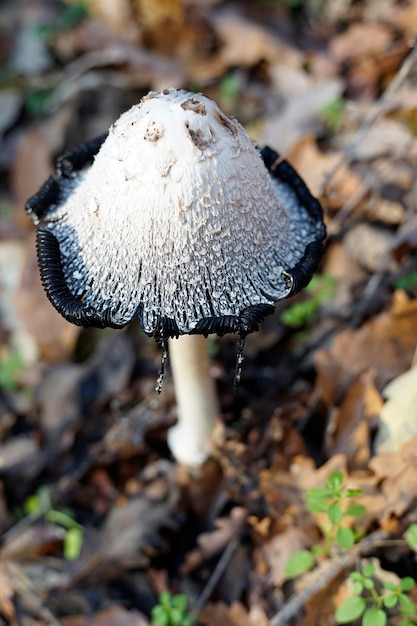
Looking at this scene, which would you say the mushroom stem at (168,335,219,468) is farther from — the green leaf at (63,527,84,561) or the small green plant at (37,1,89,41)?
the small green plant at (37,1,89,41)

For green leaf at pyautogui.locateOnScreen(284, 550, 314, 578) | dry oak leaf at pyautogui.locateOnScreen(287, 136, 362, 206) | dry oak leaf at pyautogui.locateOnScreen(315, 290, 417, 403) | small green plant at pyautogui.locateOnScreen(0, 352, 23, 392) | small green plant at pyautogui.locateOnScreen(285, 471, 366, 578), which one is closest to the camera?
small green plant at pyautogui.locateOnScreen(285, 471, 366, 578)

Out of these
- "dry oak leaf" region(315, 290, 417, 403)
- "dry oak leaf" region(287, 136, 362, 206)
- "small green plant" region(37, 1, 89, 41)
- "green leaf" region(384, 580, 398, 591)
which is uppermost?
"small green plant" region(37, 1, 89, 41)

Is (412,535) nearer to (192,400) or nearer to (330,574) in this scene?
(330,574)

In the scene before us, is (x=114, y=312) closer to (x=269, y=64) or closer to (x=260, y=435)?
(x=260, y=435)

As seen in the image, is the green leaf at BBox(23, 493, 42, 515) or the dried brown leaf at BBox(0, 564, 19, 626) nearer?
the dried brown leaf at BBox(0, 564, 19, 626)

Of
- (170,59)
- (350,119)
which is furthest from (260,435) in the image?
(170,59)

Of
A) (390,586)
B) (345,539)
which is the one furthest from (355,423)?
(390,586)

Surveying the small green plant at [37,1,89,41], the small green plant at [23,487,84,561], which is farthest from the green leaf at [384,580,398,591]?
the small green plant at [37,1,89,41]
